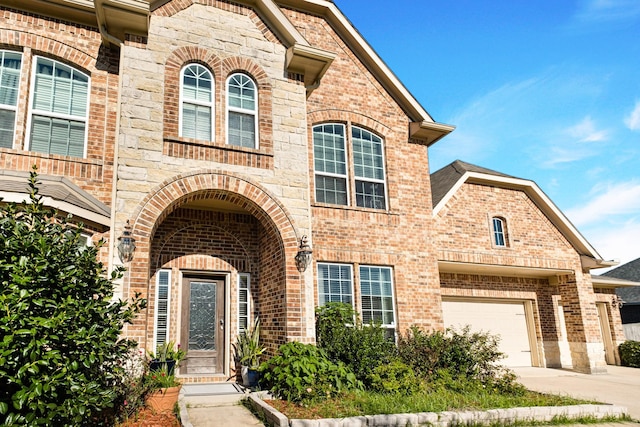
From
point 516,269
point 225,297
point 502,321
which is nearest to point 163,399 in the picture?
point 225,297

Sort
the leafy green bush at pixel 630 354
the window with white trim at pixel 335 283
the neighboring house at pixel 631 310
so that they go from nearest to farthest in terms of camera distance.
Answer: the window with white trim at pixel 335 283
the leafy green bush at pixel 630 354
the neighboring house at pixel 631 310

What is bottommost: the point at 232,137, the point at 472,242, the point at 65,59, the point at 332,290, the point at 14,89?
the point at 332,290

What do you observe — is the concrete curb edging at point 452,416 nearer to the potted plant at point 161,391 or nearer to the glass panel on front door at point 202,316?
the potted plant at point 161,391

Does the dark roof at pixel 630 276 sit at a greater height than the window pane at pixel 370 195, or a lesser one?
lesser

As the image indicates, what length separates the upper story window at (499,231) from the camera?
1501 centimetres

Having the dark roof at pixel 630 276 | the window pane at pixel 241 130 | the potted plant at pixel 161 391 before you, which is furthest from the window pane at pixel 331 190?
the dark roof at pixel 630 276

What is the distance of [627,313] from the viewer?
23703 mm

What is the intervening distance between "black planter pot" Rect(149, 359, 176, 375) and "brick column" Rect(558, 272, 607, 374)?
1301cm

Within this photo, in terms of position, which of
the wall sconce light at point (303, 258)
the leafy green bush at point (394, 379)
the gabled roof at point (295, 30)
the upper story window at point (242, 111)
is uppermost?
the gabled roof at point (295, 30)

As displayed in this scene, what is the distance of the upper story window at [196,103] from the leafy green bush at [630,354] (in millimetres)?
17334

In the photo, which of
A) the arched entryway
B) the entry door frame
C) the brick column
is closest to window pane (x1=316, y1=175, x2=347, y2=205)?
the arched entryway

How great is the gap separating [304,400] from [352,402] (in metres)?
0.76

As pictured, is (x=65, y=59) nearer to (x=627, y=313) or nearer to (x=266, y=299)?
(x=266, y=299)

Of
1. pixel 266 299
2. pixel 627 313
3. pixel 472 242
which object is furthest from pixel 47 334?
pixel 627 313
